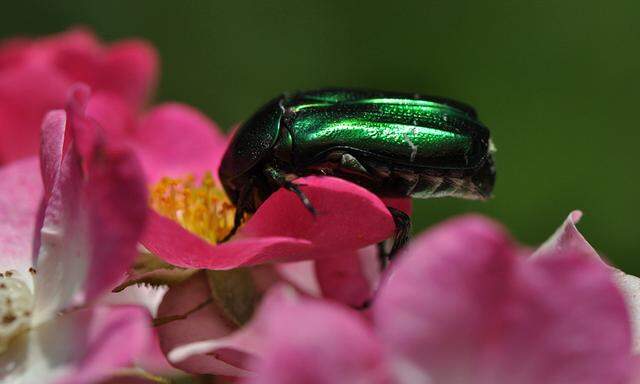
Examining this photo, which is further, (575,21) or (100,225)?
(575,21)

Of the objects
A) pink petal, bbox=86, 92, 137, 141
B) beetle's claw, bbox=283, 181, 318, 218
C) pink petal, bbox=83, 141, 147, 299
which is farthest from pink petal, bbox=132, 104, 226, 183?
pink petal, bbox=83, 141, 147, 299

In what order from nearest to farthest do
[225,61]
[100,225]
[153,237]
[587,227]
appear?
[100,225] → [153,237] → [587,227] → [225,61]

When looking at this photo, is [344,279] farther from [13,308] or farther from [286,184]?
[13,308]

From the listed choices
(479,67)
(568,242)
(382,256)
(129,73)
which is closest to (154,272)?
(382,256)

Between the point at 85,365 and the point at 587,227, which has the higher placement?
the point at 85,365

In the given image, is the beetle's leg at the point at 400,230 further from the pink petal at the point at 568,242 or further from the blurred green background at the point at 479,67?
the blurred green background at the point at 479,67

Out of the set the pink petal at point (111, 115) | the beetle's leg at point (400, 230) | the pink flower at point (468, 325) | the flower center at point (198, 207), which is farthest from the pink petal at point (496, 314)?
the pink petal at point (111, 115)

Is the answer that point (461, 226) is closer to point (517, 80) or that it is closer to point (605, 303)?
point (605, 303)

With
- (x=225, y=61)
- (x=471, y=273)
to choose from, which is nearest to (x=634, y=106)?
(x=225, y=61)
